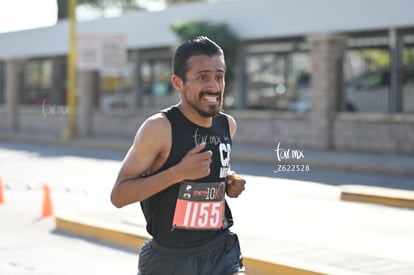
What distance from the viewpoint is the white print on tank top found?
3.45 metres

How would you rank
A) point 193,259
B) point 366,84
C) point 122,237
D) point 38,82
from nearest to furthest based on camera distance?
point 193,259, point 122,237, point 366,84, point 38,82

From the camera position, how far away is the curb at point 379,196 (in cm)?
1019

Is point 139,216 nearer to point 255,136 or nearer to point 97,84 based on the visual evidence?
point 255,136

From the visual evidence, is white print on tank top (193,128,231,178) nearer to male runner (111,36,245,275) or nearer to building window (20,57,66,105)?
male runner (111,36,245,275)

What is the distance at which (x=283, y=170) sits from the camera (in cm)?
1616

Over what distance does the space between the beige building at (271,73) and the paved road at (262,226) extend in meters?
5.14

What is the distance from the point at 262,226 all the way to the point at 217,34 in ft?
47.6

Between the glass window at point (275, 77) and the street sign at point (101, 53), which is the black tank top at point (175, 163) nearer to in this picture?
the glass window at point (275, 77)

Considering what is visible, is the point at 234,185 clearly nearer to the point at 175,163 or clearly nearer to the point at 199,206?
the point at 199,206

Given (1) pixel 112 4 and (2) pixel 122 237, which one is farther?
(1) pixel 112 4

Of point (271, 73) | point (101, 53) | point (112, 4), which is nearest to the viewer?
point (101, 53)

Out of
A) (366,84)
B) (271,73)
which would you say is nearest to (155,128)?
(366,84)

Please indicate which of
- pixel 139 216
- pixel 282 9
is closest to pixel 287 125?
pixel 282 9

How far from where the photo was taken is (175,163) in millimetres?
3389
